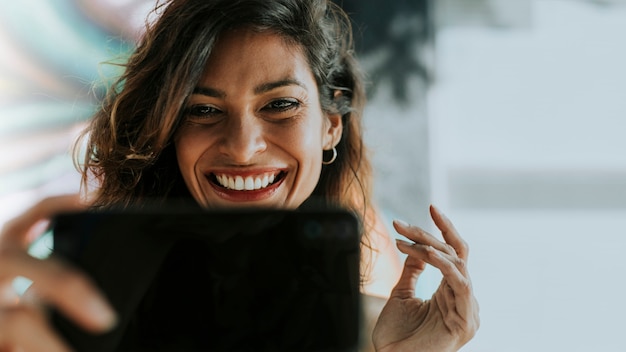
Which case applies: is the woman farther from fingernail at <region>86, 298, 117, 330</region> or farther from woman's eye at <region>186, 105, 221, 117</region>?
fingernail at <region>86, 298, 117, 330</region>

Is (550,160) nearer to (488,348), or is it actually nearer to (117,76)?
(488,348)

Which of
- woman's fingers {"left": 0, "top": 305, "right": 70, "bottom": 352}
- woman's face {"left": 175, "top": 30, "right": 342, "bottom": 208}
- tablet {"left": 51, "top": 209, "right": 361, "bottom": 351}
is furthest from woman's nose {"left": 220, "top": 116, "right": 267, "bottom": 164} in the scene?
woman's fingers {"left": 0, "top": 305, "right": 70, "bottom": 352}

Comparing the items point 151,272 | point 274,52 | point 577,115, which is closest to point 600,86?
point 577,115

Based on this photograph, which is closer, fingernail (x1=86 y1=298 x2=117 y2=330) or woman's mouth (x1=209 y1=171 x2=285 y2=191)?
fingernail (x1=86 y1=298 x2=117 y2=330)

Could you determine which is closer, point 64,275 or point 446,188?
point 64,275

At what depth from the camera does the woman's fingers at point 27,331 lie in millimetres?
479

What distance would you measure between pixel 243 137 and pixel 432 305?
0.24m

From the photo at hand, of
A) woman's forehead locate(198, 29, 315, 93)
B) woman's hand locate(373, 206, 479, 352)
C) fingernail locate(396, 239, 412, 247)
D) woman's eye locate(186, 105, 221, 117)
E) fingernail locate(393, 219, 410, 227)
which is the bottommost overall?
woman's hand locate(373, 206, 479, 352)

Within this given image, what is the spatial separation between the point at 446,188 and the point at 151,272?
311mm

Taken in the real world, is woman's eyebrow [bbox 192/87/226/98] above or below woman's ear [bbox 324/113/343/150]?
above

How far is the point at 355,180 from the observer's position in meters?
0.63

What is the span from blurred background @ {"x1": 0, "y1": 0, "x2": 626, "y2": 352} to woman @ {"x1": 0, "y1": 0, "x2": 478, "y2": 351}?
3cm

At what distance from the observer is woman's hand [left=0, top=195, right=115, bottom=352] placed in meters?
0.48

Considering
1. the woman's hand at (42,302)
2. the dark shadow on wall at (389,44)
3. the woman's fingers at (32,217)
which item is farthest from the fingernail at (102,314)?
the dark shadow on wall at (389,44)
